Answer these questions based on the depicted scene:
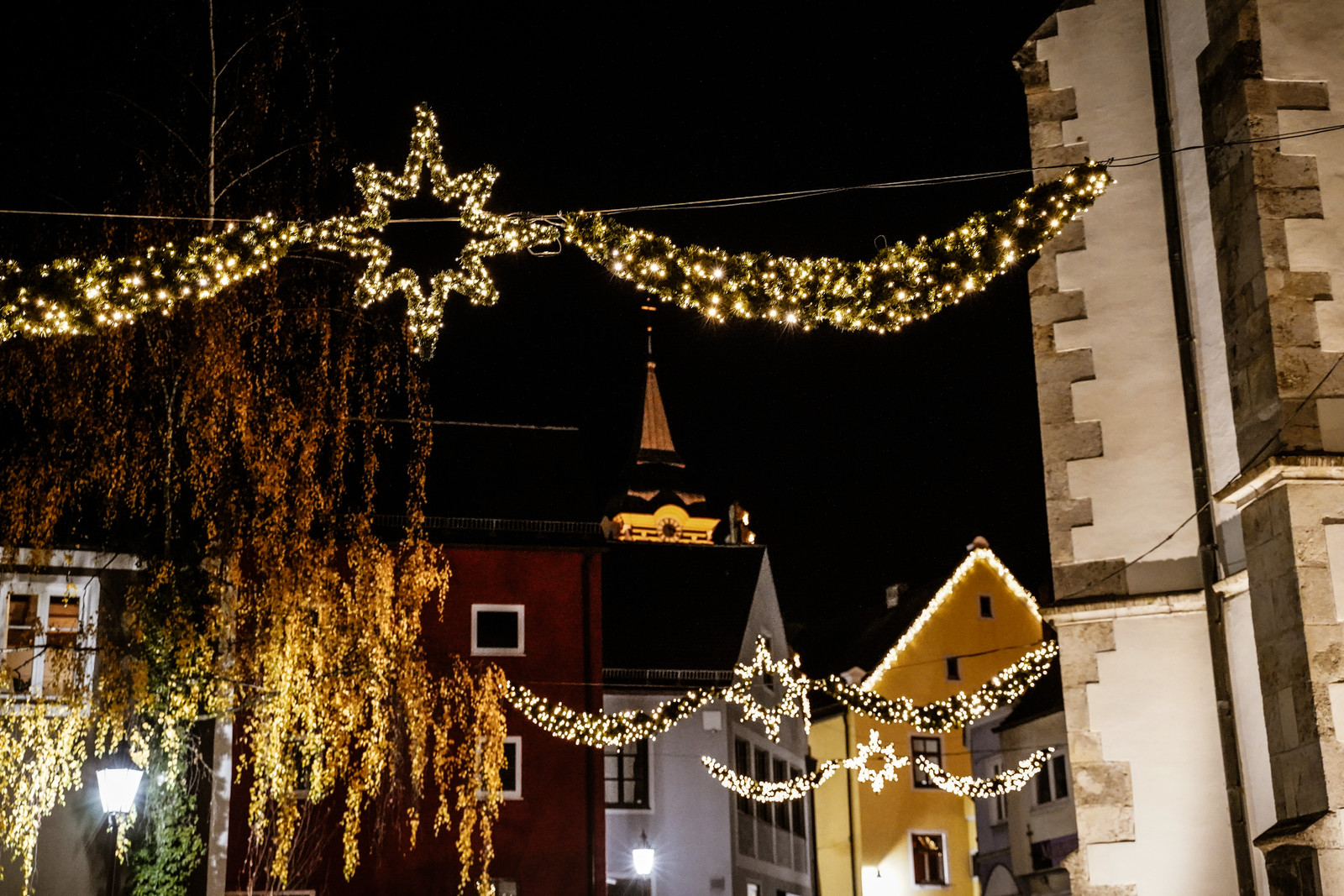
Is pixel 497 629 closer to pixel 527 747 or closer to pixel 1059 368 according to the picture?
pixel 527 747

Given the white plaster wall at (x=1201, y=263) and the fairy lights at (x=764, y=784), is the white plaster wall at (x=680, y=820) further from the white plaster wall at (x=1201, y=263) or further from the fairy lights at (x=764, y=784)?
the white plaster wall at (x=1201, y=263)

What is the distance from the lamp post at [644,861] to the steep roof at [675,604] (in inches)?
139

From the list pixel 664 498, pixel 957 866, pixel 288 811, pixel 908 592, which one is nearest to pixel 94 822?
pixel 288 811

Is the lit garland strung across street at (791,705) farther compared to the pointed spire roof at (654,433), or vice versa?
the pointed spire roof at (654,433)

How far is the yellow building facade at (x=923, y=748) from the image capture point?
1362 inches

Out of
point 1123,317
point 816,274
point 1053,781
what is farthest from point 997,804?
point 816,274

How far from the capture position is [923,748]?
35875 mm

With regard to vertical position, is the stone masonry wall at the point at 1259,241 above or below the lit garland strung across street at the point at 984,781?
above

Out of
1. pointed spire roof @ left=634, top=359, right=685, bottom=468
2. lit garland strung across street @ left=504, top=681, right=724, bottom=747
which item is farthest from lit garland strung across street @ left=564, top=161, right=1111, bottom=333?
pointed spire roof @ left=634, top=359, right=685, bottom=468

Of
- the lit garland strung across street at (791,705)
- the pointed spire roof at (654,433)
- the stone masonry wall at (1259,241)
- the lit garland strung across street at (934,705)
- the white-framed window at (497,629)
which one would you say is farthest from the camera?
the pointed spire roof at (654,433)

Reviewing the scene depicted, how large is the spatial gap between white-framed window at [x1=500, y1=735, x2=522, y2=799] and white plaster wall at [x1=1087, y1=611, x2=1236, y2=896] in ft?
53.3

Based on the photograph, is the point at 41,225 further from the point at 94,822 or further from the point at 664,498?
the point at 664,498

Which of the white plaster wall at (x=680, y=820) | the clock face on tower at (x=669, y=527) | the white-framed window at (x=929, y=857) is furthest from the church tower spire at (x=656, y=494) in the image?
the white plaster wall at (x=680, y=820)

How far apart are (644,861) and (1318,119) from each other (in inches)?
749
